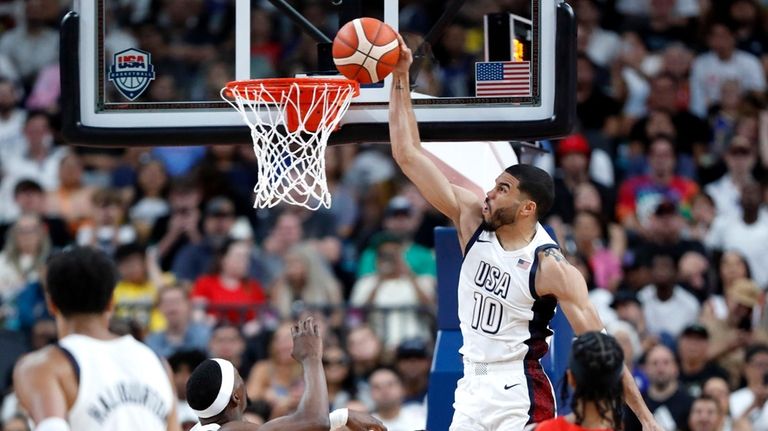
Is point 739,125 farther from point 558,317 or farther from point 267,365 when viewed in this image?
point 558,317

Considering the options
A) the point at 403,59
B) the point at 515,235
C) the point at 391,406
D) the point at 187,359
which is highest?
the point at 403,59

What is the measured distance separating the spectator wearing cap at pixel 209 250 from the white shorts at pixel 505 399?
6004mm

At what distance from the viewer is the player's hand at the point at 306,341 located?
22.5 feet

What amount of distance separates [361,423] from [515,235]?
3.89ft

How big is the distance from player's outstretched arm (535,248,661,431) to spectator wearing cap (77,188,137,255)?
662 centimetres

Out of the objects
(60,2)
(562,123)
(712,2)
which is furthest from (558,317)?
(60,2)

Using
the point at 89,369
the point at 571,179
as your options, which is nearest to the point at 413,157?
the point at 89,369

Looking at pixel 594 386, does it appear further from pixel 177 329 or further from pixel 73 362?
pixel 177 329

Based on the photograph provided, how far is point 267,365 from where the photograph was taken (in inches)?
469

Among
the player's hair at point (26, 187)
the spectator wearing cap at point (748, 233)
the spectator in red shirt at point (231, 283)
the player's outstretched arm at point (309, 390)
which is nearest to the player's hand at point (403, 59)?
the player's outstretched arm at point (309, 390)

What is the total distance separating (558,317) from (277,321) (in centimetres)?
411

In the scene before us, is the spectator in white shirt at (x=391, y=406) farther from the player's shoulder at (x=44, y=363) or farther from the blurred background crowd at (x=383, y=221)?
the player's shoulder at (x=44, y=363)

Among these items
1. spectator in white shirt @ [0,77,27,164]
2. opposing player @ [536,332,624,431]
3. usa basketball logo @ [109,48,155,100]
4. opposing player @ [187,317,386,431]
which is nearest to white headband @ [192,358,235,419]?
opposing player @ [187,317,386,431]

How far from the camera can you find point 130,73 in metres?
8.30
